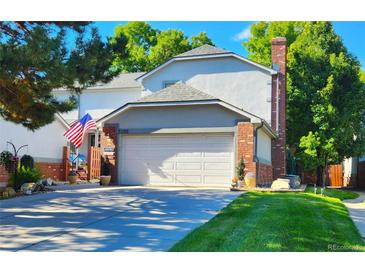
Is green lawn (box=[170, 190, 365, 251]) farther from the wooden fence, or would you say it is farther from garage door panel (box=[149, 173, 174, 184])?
the wooden fence

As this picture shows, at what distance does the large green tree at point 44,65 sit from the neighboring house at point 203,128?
3.40m

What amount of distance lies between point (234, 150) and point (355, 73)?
1172 cm

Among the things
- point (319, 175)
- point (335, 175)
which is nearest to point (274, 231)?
point (319, 175)

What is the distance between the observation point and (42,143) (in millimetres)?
19344

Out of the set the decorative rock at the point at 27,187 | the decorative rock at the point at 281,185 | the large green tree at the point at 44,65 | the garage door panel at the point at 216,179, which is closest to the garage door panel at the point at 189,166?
the garage door panel at the point at 216,179

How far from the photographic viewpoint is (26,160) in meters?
16.5

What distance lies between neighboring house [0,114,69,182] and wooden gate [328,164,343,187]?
1768 centimetres

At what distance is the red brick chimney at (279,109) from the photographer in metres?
21.0

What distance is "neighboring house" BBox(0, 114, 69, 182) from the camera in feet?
54.9

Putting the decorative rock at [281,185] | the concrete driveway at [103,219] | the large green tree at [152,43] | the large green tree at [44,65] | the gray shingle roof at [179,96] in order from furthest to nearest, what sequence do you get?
the large green tree at [152,43] → the gray shingle roof at [179,96] → the decorative rock at [281,185] → the large green tree at [44,65] → the concrete driveway at [103,219]

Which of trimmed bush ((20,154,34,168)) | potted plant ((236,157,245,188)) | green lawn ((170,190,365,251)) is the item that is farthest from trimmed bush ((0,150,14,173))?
green lawn ((170,190,365,251))

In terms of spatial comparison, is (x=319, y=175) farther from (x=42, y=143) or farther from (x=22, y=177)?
(x=22, y=177)

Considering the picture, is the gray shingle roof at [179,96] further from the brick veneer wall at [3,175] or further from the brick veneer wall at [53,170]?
the brick veneer wall at [3,175]

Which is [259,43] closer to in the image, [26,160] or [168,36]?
[168,36]
